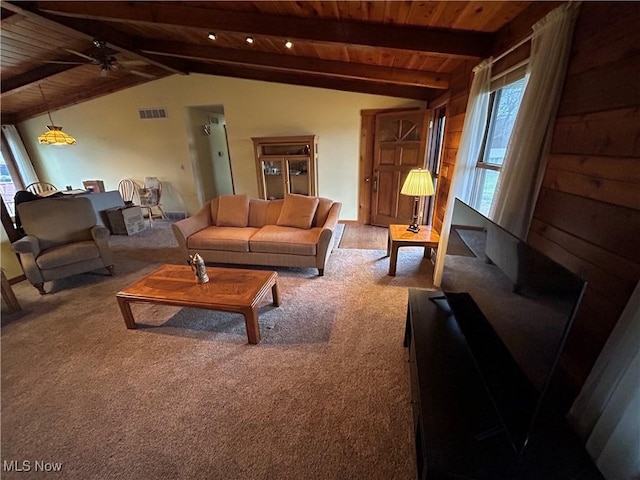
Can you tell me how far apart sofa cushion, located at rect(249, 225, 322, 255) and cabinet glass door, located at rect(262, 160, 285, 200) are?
215 centimetres

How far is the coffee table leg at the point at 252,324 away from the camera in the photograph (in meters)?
2.01

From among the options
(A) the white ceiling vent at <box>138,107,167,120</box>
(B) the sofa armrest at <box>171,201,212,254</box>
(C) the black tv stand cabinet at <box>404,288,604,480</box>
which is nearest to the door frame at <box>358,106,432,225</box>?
(B) the sofa armrest at <box>171,201,212,254</box>

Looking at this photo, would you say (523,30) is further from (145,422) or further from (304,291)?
(145,422)

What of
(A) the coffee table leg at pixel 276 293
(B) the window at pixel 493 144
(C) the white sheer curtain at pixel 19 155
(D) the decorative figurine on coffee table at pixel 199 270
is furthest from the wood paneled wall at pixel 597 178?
(C) the white sheer curtain at pixel 19 155

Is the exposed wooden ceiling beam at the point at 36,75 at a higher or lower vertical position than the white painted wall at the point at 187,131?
higher

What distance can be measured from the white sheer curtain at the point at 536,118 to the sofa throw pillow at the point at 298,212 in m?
2.17

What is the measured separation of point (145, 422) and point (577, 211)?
2.53 m

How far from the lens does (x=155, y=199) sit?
5.86m

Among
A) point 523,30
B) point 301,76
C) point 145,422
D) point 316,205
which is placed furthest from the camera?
point 301,76

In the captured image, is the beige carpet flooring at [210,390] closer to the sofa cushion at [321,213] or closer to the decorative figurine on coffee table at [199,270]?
the decorative figurine on coffee table at [199,270]

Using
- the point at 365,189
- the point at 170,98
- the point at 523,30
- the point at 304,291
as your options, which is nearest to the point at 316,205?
the point at 304,291

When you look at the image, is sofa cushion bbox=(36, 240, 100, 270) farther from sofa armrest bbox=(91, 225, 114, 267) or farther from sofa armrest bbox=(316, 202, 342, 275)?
sofa armrest bbox=(316, 202, 342, 275)

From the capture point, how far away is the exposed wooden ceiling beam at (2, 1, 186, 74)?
2670 millimetres

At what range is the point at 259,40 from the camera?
3.30 m
